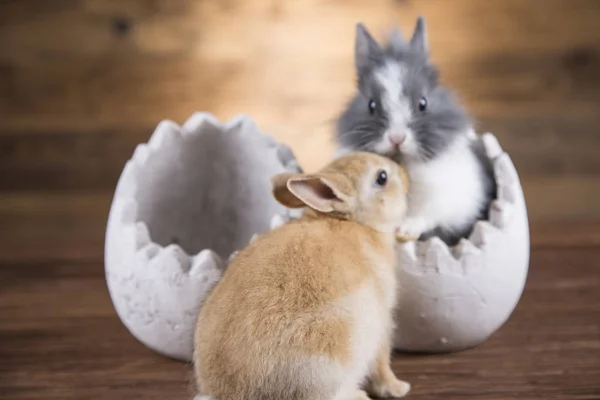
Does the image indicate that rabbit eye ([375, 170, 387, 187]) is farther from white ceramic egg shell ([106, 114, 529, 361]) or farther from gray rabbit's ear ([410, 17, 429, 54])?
gray rabbit's ear ([410, 17, 429, 54])

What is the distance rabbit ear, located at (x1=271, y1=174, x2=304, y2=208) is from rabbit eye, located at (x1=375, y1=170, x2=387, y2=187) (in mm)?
73

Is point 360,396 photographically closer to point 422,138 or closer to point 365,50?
point 422,138

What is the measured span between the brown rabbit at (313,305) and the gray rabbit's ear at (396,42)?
0.53 ft

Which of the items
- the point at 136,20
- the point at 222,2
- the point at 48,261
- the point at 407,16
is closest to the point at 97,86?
the point at 136,20

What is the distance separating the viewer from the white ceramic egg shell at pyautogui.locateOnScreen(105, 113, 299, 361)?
0.71 m

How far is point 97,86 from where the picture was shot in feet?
4.62

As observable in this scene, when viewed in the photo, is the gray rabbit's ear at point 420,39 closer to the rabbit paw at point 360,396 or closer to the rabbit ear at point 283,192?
the rabbit ear at point 283,192

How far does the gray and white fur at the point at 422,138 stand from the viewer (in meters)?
0.75

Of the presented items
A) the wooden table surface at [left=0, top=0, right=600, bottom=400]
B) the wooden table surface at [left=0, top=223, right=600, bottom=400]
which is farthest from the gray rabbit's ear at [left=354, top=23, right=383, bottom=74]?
the wooden table surface at [left=0, top=0, right=600, bottom=400]

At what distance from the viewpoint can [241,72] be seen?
4.57 ft

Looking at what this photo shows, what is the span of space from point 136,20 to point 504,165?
835 millimetres

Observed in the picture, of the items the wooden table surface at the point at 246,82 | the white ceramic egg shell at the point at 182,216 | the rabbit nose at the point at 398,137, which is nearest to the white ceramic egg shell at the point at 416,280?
the white ceramic egg shell at the point at 182,216

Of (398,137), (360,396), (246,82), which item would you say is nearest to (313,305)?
(360,396)

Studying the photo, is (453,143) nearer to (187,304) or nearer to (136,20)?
(187,304)
